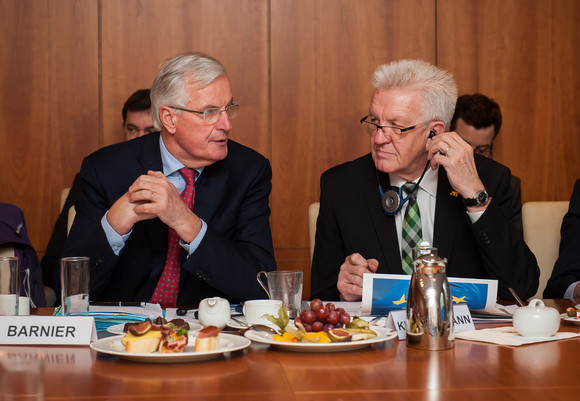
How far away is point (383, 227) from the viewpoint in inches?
99.4

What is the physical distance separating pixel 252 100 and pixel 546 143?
5.72 ft

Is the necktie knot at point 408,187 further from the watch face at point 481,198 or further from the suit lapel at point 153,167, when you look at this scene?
the suit lapel at point 153,167

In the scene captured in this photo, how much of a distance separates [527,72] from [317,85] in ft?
4.09

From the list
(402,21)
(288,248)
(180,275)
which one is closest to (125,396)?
(180,275)

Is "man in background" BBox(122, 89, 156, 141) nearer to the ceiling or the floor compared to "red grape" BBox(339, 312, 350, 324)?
nearer to the ceiling

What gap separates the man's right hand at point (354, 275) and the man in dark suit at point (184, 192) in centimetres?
32

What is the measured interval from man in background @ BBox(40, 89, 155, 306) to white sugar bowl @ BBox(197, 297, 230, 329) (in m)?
1.93

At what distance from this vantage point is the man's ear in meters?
2.54

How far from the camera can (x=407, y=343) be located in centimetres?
150

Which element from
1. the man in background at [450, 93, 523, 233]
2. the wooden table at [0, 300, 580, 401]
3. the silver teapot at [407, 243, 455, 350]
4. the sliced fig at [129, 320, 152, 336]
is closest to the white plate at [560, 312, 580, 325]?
the wooden table at [0, 300, 580, 401]

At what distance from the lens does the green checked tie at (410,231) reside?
2486 mm

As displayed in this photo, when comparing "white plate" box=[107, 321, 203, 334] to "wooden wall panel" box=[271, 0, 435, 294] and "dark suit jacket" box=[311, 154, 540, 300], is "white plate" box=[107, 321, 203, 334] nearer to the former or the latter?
"dark suit jacket" box=[311, 154, 540, 300]

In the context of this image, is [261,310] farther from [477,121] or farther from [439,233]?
[477,121]

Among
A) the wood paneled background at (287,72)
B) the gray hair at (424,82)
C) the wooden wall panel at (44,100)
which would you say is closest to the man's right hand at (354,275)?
the gray hair at (424,82)
